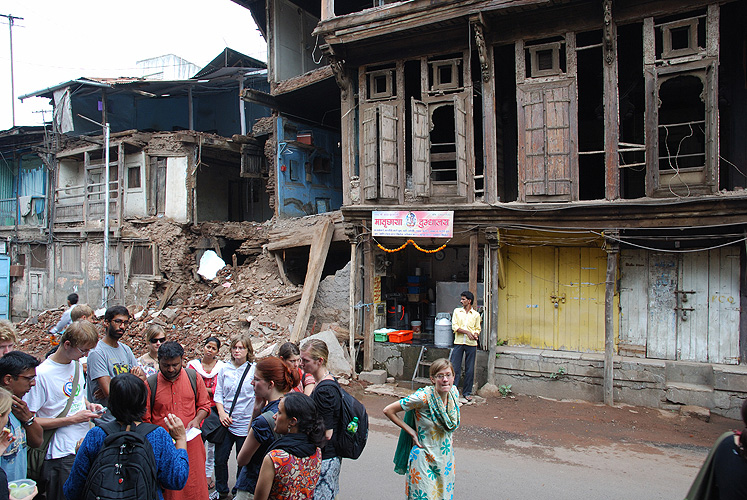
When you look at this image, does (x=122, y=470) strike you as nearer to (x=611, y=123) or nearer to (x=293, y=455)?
(x=293, y=455)

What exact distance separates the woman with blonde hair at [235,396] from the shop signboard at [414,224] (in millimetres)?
6321

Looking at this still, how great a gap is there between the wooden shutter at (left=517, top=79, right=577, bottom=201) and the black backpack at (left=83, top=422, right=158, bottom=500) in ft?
28.9

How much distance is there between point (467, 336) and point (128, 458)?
7440 mm

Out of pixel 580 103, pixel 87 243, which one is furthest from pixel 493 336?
pixel 87 243

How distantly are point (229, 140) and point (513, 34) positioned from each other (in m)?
11.8

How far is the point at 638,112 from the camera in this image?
468 inches

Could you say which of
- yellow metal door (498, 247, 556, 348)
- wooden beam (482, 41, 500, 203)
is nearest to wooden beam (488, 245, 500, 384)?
yellow metal door (498, 247, 556, 348)

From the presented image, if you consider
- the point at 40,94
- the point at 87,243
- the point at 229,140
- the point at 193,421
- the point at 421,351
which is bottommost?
the point at 421,351

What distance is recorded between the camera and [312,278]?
42.6ft

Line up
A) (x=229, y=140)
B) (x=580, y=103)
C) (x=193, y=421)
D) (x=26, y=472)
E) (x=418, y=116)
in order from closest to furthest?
(x=26, y=472) → (x=193, y=421) → (x=418, y=116) → (x=580, y=103) → (x=229, y=140)

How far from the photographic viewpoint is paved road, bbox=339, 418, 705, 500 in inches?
230

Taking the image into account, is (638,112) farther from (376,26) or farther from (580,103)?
(376,26)

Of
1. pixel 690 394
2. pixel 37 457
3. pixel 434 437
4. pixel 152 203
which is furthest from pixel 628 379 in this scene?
pixel 152 203

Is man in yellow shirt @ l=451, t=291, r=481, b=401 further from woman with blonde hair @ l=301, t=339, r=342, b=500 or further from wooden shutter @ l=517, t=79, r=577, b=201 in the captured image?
woman with blonde hair @ l=301, t=339, r=342, b=500
